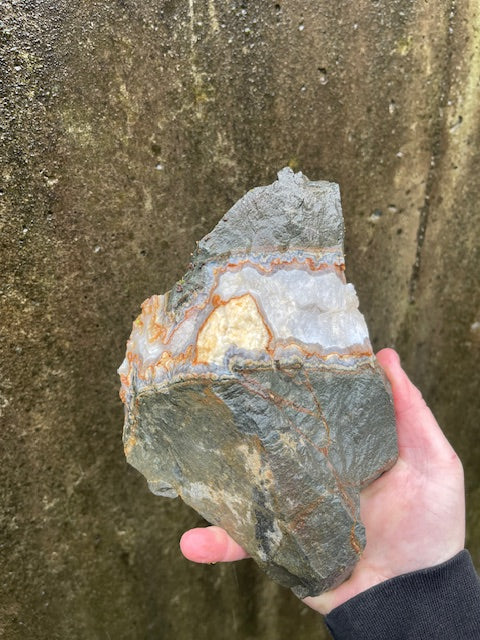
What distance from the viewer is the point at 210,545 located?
1.67 metres

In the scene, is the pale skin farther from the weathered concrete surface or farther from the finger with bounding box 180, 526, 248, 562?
the weathered concrete surface

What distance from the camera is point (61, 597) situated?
2.02 meters

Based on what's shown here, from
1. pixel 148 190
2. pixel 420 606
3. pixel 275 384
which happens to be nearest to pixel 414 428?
pixel 420 606

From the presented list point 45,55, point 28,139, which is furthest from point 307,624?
point 45,55

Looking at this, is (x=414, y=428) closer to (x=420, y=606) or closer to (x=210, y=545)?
(x=420, y=606)

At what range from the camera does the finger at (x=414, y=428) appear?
5.53ft

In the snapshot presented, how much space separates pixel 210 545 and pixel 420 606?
0.58 meters

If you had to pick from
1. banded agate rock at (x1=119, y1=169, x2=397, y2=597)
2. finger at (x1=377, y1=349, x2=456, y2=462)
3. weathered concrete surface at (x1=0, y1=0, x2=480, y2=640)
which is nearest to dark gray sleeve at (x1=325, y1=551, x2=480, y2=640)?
banded agate rock at (x1=119, y1=169, x2=397, y2=597)

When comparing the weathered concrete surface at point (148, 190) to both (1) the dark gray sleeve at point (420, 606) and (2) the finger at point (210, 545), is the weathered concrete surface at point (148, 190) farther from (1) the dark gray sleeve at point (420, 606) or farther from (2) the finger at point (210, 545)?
(1) the dark gray sleeve at point (420, 606)

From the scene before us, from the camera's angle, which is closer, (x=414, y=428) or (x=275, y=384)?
(x=275, y=384)

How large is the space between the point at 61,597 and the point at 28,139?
1.48m

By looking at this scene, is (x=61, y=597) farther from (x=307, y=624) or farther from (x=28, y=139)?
(x=28, y=139)

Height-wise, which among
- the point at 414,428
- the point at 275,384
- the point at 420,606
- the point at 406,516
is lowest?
the point at 420,606

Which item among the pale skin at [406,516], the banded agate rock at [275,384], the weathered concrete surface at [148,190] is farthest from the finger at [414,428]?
the weathered concrete surface at [148,190]
